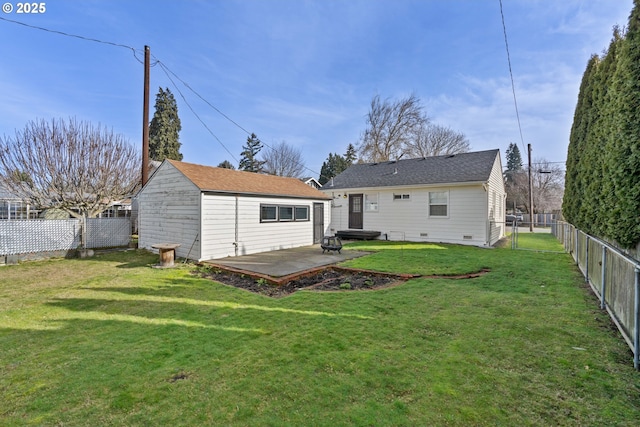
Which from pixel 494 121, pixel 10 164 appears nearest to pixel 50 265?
pixel 10 164

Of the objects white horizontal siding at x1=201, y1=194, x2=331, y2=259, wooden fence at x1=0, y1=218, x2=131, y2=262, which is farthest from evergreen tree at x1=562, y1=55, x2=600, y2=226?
wooden fence at x1=0, y1=218, x2=131, y2=262

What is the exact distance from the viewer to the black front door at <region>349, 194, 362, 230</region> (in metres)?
15.2

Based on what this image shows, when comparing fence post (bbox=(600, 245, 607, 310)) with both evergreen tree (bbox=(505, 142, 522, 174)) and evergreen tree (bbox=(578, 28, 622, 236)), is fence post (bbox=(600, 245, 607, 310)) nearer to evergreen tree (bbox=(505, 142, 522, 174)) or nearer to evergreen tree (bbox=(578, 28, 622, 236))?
evergreen tree (bbox=(578, 28, 622, 236))

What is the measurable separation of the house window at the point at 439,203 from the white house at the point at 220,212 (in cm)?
543

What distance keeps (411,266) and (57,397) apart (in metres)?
7.14

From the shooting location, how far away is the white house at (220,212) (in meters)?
8.94

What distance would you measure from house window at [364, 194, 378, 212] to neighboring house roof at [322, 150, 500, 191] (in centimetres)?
56

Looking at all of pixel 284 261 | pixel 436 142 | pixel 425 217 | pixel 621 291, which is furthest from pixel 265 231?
pixel 436 142

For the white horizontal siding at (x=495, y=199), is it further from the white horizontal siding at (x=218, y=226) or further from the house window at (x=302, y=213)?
the white horizontal siding at (x=218, y=226)

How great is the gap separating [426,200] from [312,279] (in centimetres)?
848

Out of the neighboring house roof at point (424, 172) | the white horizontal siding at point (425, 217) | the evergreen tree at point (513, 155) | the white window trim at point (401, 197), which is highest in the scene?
the evergreen tree at point (513, 155)

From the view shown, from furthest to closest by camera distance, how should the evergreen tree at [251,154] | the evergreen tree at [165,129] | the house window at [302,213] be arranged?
the evergreen tree at [251,154]
the evergreen tree at [165,129]
the house window at [302,213]

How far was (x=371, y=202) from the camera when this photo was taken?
585 inches

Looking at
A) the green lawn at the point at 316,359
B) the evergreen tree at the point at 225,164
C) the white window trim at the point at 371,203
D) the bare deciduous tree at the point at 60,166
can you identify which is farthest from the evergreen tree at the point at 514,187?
the bare deciduous tree at the point at 60,166
